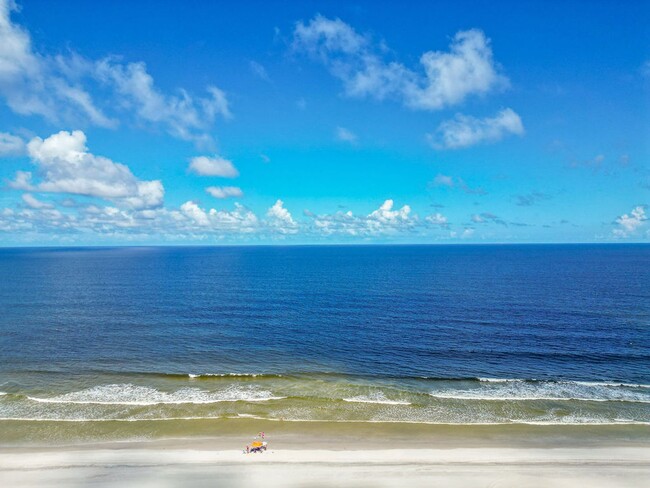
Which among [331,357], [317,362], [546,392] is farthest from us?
[331,357]

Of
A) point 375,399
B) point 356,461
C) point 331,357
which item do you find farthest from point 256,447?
point 331,357

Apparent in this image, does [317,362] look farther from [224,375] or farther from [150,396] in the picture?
[150,396]

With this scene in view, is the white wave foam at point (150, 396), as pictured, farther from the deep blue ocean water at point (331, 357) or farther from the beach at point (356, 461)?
the beach at point (356, 461)

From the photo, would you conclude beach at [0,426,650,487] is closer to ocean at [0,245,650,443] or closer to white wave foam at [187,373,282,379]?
ocean at [0,245,650,443]

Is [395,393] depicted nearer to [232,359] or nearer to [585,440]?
[585,440]

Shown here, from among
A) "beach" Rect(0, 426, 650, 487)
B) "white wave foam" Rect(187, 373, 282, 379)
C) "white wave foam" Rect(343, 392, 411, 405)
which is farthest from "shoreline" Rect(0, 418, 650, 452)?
"white wave foam" Rect(187, 373, 282, 379)
